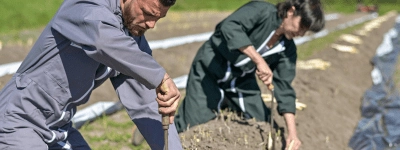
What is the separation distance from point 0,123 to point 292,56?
2.21 m

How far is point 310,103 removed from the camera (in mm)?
5180

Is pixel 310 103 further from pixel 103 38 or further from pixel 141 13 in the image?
pixel 103 38

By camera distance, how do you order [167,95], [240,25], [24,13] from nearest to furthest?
1. [167,95]
2. [240,25]
3. [24,13]

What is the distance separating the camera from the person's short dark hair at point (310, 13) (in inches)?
126

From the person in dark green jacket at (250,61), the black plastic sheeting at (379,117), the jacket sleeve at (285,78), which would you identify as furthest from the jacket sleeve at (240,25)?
the black plastic sheeting at (379,117)

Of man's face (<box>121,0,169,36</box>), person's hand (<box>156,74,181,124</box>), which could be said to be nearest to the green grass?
man's face (<box>121,0,169,36</box>)

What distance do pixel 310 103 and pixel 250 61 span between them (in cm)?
172

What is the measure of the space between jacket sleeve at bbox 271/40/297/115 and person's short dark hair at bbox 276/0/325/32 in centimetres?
40

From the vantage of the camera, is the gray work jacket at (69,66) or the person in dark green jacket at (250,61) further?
the person in dark green jacket at (250,61)

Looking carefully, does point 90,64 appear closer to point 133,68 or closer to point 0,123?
point 133,68

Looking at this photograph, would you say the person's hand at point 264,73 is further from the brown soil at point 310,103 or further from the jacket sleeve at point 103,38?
the jacket sleeve at point 103,38

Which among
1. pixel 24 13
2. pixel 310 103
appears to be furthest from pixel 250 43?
pixel 24 13

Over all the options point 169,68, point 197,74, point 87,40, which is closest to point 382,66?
point 169,68

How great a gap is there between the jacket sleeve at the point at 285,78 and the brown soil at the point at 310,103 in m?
0.30
